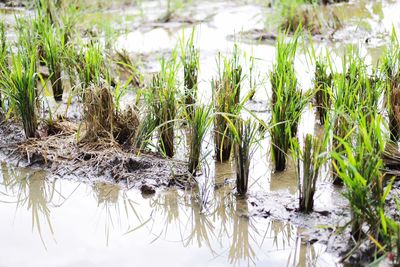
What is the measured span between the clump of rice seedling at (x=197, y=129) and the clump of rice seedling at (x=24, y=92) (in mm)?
1238

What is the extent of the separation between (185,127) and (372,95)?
1.43 metres

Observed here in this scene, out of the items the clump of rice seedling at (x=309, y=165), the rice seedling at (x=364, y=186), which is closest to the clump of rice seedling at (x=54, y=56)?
the clump of rice seedling at (x=309, y=165)

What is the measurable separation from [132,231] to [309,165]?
1.07 meters

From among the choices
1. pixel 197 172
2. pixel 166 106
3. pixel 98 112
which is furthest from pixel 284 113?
pixel 98 112

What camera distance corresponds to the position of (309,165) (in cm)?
320

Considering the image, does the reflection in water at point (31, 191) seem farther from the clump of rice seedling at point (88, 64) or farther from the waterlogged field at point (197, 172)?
the clump of rice seedling at point (88, 64)

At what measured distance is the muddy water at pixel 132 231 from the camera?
3092mm

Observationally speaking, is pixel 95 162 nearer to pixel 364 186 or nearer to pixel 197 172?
pixel 197 172

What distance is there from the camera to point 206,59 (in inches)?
252

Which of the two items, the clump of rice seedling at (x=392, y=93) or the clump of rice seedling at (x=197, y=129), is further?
the clump of rice seedling at (x=392, y=93)

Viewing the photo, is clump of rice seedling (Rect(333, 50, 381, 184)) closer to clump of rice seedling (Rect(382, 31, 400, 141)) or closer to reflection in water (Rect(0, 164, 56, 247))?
clump of rice seedling (Rect(382, 31, 400, 141))

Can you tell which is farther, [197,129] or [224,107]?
[224,107]

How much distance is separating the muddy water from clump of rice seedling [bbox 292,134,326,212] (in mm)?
179

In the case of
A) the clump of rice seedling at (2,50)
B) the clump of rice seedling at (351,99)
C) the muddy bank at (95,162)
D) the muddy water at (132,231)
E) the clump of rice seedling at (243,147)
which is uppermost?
the clump of rice seedling at (2,50)
